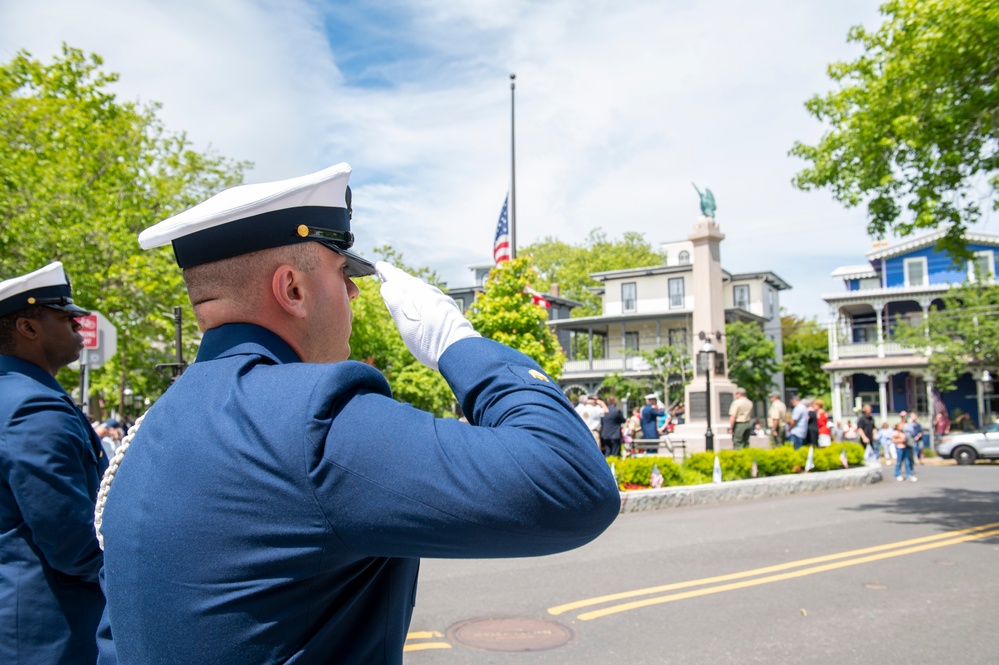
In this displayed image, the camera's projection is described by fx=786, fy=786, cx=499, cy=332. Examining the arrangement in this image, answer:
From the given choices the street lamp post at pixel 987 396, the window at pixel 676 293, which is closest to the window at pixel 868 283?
the window at pixel 676 293

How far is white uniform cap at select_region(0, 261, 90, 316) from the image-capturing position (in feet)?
9.41

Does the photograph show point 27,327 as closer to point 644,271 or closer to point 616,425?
point 616,425

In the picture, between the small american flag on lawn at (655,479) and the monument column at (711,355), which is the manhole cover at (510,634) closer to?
the small american flag on lawn at (655,479)

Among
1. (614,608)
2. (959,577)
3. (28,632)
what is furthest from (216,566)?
(959,577)

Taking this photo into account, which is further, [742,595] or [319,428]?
[742,595]

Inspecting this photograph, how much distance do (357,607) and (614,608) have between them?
18.8 ft

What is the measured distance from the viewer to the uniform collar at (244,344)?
1.46 metres

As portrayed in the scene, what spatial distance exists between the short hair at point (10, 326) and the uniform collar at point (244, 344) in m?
1.80

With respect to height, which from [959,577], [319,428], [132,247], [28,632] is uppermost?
[132,247]

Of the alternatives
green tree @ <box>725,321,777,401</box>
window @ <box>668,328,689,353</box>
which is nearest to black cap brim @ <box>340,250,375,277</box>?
green tree @ <box>725,321,777,401</box>

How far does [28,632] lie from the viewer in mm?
2342

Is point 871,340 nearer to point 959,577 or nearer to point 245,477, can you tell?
point 959,577

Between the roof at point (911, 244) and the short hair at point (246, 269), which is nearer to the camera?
the short hair at point (246, 269)

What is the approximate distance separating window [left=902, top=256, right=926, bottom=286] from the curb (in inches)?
1306
